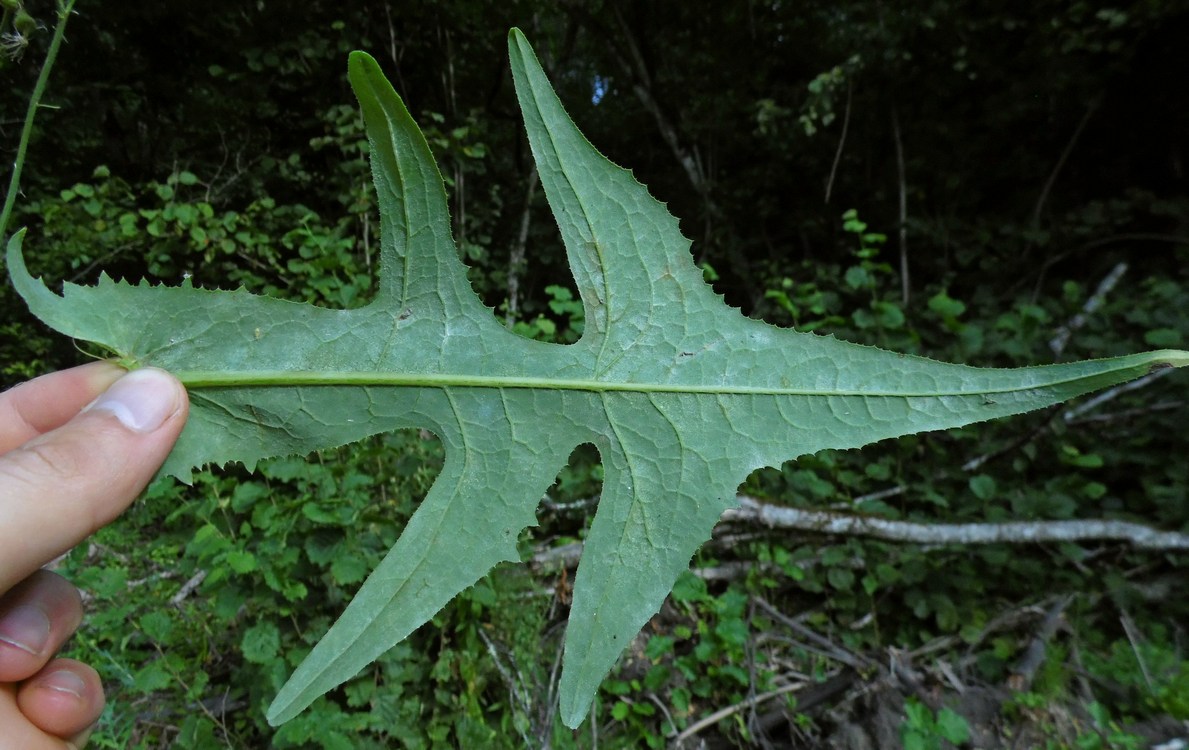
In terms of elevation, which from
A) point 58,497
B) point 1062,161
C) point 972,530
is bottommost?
point 972,530

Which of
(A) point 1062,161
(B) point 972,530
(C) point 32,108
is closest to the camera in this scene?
(C) point 32,108

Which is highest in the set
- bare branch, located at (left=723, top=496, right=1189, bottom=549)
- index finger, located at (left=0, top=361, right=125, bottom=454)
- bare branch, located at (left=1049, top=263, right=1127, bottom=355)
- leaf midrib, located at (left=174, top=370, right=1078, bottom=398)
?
leaf midrib, located at (left=174, top=370, right=1078, bottom=398)

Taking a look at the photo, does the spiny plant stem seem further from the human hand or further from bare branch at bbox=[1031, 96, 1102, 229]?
bare branch at bbox=[1031, 96, 1102, 229]

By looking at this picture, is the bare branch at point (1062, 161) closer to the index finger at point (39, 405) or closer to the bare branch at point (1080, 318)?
the bare branch at point (1080, 318)

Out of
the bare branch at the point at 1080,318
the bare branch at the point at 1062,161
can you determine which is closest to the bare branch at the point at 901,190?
the bare branch at the point at 1062,161

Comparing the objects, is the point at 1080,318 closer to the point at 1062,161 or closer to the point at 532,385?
the point at 1062,161

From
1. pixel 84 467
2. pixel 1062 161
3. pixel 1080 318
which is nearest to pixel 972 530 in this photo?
pixel 1080 318

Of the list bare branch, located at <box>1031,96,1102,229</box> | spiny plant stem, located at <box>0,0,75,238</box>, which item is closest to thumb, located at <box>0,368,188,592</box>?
spiny plant stem, located at <box>0,0,75,238</box>

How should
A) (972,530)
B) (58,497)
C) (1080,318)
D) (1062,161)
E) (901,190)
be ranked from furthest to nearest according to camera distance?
1. (901,190)
2. (1062,161)
3. (1080,318)
4. (972,530)
5. (58,497)

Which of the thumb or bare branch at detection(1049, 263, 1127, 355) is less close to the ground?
the thumb
